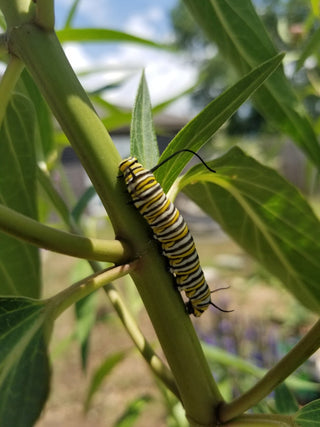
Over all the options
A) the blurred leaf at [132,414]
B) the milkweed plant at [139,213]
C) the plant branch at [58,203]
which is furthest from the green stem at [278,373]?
the blurred leaf at [132,414]

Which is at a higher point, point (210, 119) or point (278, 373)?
point (210, 119)

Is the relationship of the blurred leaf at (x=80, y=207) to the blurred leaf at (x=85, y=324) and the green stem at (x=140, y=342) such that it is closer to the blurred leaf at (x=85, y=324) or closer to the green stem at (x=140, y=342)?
the green stem at (x=140, y=342)

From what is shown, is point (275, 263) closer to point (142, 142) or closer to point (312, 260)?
point (312, 260)

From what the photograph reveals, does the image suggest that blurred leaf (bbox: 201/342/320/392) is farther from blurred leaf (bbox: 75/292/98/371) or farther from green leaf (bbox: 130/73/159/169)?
green leaf (bbox: 130/73/159/169)

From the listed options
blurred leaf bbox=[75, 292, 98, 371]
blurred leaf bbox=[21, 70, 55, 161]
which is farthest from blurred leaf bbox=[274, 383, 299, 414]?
blurred leaf bbox=[75, 292, 98, 371]

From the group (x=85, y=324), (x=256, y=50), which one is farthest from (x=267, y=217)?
(x=85, y=324)

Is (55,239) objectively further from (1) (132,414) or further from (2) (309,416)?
(1) (132,414)

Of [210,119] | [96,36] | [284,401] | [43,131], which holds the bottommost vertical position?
[284,401]
